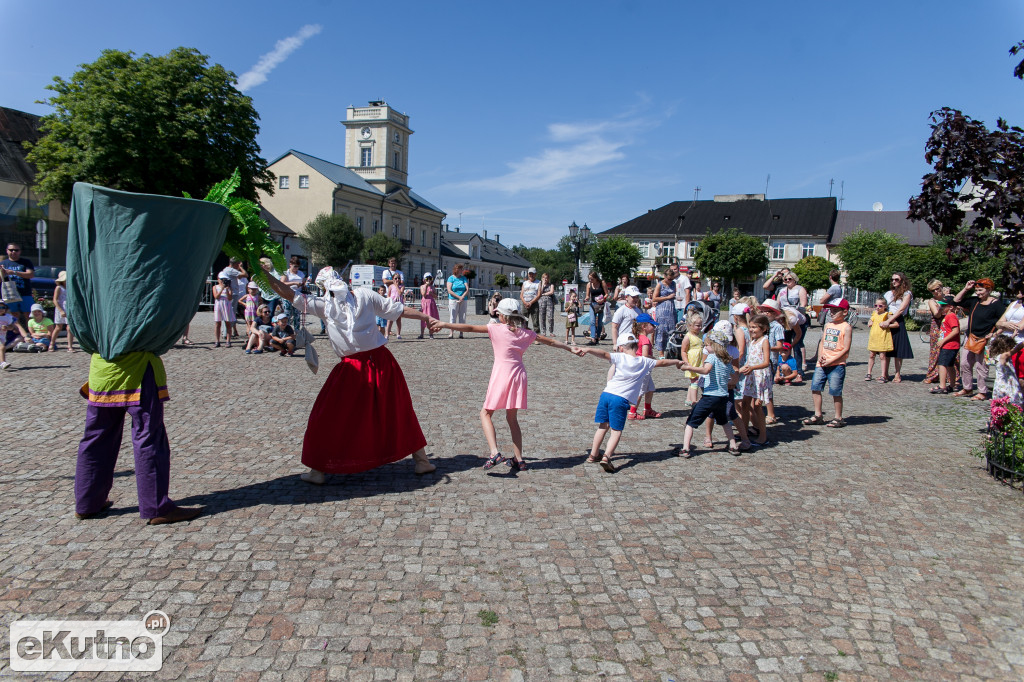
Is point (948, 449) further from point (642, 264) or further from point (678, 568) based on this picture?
point (642, 264)

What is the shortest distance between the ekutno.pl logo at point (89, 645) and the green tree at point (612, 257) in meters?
67.5

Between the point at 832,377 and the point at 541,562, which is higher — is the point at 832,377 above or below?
above

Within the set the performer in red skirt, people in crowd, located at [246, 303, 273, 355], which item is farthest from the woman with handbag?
people in crowd, located at [246, 303, 273, 355]

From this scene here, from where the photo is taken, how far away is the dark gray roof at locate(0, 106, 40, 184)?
37938 mm

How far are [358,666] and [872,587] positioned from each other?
3.11 meters

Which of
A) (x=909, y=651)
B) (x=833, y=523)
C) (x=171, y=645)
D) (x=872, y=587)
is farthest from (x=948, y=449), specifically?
(x=171, y=645)

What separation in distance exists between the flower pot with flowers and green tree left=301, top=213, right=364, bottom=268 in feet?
202

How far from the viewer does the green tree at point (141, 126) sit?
108 ft

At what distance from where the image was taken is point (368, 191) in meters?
76.3

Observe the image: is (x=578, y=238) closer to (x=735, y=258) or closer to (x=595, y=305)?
(x=595, y=305)

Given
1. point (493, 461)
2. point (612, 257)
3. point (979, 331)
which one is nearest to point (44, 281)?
point (493, 461)

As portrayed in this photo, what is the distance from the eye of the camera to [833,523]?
519cm

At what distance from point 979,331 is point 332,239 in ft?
193

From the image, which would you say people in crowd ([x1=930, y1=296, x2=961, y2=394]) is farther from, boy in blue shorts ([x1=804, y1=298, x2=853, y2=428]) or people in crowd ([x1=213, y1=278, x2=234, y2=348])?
people in crowd ([x1=213, y1=278, x2=234, y2=348])
